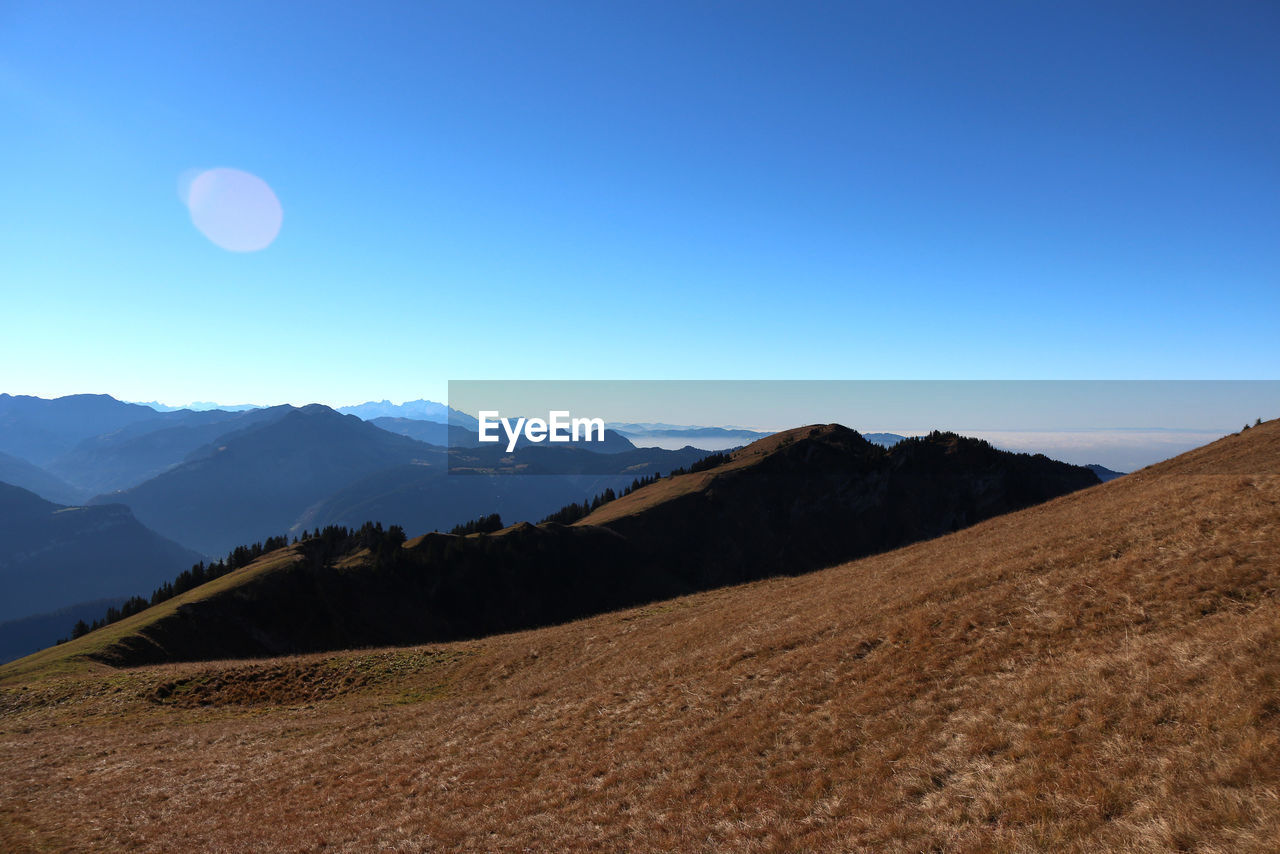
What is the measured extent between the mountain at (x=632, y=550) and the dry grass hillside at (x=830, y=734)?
119 feet

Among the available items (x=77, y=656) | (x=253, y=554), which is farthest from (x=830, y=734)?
(x=253, y=554)

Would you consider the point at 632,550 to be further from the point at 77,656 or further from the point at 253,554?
the point at 77,656

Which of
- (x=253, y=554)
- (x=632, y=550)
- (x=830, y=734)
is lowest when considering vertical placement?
(x=632, y=550)

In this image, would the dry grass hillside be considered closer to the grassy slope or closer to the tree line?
the grassy slope

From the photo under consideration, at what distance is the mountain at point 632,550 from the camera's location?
67.5 metres

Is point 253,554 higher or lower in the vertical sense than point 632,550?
higher

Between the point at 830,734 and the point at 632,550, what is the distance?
4330 inches

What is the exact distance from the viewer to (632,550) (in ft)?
404

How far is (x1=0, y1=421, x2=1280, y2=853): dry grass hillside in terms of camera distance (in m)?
10.4

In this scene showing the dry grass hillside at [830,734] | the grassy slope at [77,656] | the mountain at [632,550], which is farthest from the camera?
the mountain at [632,550]

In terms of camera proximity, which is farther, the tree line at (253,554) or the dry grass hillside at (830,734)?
the tree line at (253,554)

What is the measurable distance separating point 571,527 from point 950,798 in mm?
110648

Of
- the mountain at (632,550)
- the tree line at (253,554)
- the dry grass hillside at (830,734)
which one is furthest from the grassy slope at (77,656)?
the tree line at (253,554)

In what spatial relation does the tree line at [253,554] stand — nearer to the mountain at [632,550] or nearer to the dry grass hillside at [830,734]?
the mountain at [632,550]
